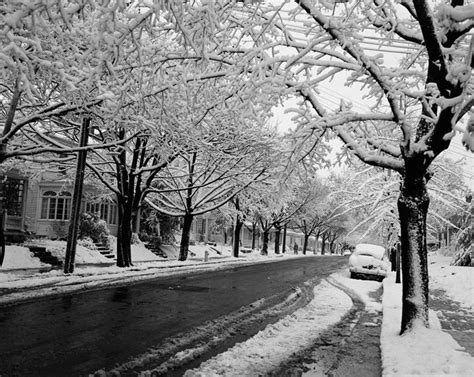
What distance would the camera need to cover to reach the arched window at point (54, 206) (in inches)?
1105

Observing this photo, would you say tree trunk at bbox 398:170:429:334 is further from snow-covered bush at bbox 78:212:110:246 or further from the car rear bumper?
snow-covered bush at bbox 78:212:110:246

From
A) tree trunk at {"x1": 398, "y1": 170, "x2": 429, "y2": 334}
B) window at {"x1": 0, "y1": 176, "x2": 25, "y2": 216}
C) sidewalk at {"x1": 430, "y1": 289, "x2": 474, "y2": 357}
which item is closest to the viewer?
tree trunk at {"x1": 398, "y1": 170, "x2": 429, "y2": 334}

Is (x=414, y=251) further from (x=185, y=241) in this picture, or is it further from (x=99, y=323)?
(x=185, y=241)

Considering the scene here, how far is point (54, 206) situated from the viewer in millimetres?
28672

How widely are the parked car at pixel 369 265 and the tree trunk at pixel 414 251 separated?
45.3ft

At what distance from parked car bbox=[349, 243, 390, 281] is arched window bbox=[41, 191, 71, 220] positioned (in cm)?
1834

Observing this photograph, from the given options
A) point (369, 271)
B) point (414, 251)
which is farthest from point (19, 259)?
point (414, 251)

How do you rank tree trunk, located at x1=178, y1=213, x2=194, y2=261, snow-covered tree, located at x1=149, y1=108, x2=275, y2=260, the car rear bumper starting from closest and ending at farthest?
snow-covered tree, located at x1=149, y1=108, x2=275, y2=260, the car rear bumper, tree trunk, located at x1=178, y1=213, x2=194, y2=261

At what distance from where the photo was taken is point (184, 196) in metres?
27.8

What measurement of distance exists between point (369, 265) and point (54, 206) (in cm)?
2014

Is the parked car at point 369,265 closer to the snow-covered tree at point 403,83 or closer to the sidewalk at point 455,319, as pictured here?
the sidewalk at point 455,319

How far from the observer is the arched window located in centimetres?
2808

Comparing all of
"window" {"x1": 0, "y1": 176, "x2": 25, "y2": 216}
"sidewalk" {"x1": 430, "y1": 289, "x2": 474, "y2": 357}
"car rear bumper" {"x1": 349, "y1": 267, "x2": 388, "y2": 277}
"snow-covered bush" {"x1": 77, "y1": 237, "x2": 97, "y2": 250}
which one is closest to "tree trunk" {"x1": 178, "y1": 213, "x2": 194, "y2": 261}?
"snow-covered bush" {"x1": 77, "y1": 237, "x2": 97, "y2": 250}

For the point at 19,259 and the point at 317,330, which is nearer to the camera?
the point at 317,330
